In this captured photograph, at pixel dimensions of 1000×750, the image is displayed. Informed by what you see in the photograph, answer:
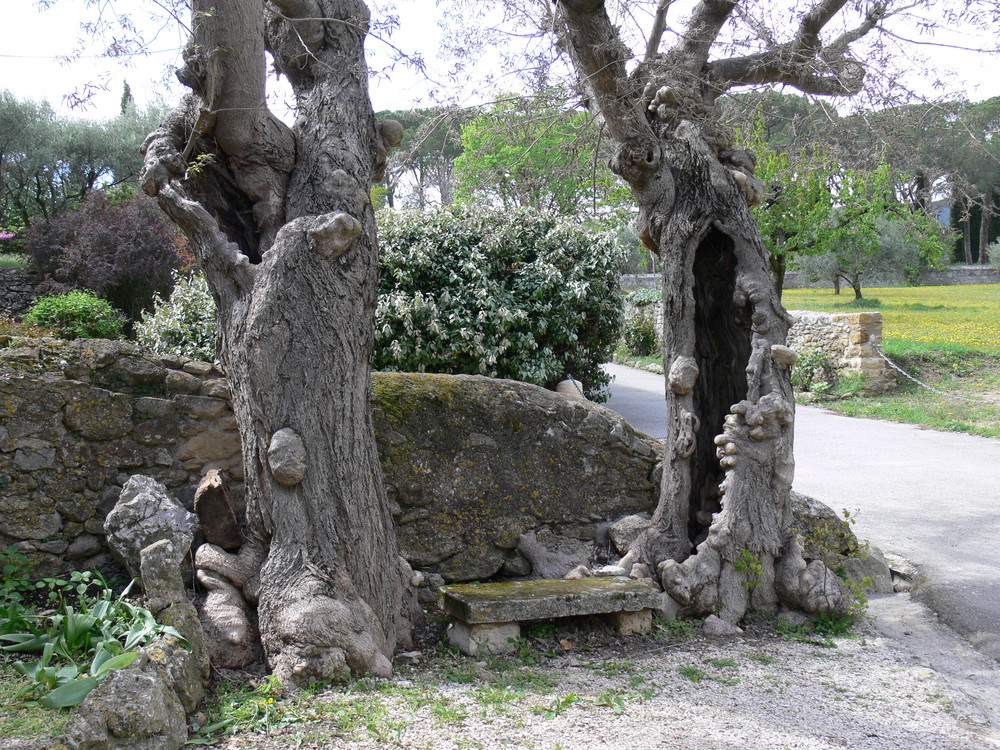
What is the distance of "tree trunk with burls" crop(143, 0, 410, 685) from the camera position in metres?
3.81

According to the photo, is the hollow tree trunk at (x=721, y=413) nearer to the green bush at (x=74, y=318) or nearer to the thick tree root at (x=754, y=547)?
the thick tree root at (x=754, y=547)

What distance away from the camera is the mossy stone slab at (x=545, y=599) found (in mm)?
4055

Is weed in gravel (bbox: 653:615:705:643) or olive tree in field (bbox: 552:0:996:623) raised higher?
olive tree in field (bbox: 552:0:996:623)

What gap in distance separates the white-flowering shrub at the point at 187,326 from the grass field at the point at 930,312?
1291 cm

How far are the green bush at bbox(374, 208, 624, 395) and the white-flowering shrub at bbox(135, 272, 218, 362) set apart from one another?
1.91 m

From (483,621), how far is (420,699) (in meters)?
0.67

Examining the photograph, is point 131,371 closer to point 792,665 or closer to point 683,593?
point 683,593

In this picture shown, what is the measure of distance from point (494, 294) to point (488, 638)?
480 cm

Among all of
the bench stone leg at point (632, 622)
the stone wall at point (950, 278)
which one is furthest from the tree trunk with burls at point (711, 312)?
the stone wall at point (950, 278)

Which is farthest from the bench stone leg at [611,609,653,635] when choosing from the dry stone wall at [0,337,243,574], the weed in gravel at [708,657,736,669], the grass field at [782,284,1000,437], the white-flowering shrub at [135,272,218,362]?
the grass field at [782,284,1000,437]

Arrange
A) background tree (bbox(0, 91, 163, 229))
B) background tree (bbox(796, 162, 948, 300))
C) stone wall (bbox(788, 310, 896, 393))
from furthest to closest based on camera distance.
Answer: background tree (bbox(0, 91, 163, 229)), stone wall (bbox(788, 310, 896, 393)), background tree (bbox(796, 162, 948, 300))

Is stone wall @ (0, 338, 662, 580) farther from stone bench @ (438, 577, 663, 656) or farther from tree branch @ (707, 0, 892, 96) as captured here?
tree branch @ (707, 0, 892, 96)

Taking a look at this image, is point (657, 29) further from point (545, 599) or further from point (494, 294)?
point (545, 599)

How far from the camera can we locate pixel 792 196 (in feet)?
57.5
